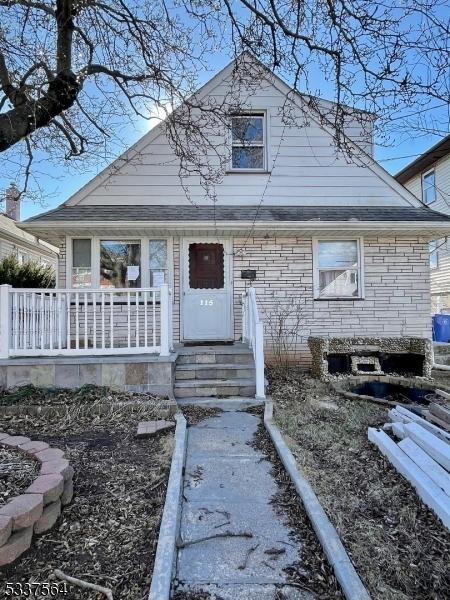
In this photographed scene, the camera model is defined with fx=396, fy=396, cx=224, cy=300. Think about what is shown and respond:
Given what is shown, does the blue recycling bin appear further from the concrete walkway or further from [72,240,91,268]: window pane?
[72,240,91,268]: window pane

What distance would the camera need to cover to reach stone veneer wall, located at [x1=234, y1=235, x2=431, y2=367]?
25.6 feet

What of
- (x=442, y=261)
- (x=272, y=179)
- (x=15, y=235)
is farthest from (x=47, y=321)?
(x=442, y=261)

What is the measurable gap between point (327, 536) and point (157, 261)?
242 inches

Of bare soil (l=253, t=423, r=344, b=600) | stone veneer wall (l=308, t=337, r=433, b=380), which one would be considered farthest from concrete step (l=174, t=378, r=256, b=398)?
bare soil (l=253, t=423, r=344, b=600)

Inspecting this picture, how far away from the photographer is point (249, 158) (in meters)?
8.24

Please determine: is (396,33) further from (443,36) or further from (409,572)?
(409,572)

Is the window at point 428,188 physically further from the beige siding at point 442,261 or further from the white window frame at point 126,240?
the white window frame at point 126,240

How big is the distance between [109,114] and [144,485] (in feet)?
16.9

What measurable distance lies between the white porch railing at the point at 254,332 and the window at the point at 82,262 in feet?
9.98

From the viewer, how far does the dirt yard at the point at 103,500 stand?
7.00ft

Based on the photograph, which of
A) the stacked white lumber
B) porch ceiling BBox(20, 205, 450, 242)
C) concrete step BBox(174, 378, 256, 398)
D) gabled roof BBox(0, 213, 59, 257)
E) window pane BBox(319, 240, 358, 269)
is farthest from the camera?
gabled roof BBox(0, 213, 59, 257)

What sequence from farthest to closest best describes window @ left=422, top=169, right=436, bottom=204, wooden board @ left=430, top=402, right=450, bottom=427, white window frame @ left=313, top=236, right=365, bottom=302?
window @ left=422, top=169, right=436, bottom=204, white window frame @ left=313, top=236, right=365, bottom=302, wooden board @ left=430, top=402, right=450, bottom=427

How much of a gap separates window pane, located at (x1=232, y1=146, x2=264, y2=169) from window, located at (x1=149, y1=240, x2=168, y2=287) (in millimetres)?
2293

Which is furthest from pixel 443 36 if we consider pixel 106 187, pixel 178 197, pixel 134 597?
pixel 106 187
